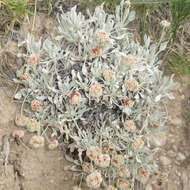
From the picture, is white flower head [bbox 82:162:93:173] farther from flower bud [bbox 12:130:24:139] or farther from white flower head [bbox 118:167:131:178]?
flower bud [bbox 12:130:24:139]

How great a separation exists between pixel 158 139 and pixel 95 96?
2.31ft

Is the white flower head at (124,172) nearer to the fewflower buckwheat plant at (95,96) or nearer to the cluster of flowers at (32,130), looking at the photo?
the fewflower buckwheat plant at (95,96)

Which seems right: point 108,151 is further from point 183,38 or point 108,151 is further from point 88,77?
point 183,38

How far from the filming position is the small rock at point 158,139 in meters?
2.43

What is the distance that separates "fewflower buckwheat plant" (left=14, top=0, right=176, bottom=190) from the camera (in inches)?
87.1

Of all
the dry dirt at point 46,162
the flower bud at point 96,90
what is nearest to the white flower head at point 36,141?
the dry dirt at point 46,162

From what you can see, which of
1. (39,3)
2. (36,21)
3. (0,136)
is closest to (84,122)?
(0,136)

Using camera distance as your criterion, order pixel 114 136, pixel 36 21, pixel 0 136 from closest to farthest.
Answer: pixel 0 136 → pixel 114 136 → pixel 36 21

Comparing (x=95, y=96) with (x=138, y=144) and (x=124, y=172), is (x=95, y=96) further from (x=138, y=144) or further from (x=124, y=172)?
(x=124, y=172)

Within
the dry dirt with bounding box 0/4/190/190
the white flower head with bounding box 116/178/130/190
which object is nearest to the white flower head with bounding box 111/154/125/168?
the white flower head with bounding box 116/178/130/190

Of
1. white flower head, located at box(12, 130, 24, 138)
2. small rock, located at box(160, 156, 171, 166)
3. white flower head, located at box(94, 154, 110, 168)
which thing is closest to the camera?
white flower head, located at box(94, 154, 110, 168)

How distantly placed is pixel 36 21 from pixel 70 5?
36 cm

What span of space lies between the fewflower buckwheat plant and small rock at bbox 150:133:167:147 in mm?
81

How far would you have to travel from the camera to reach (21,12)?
7.85 ft
